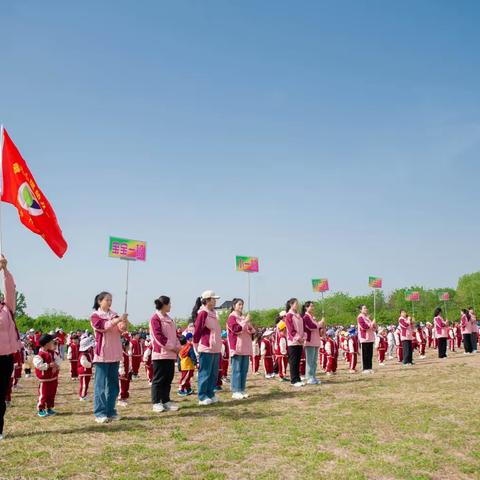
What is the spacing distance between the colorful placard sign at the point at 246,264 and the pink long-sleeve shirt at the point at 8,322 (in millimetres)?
14535

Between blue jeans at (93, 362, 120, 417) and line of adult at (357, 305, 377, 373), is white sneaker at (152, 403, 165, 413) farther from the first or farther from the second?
line of adult at (357, 305, 377, 373)

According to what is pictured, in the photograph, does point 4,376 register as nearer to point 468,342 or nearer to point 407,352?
point 407,352

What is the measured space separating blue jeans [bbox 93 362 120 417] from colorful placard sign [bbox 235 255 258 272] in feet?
44.0

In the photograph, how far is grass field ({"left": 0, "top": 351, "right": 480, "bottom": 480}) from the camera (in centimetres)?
516

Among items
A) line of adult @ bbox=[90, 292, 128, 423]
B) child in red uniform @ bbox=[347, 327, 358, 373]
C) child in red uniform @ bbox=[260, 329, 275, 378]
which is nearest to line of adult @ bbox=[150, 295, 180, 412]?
line of adult @ bbox=[90, 292, 128, 423]

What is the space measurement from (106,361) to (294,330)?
5.53 meters

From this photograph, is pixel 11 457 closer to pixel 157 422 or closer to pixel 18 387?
pixel 157 422

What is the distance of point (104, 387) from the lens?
7945 millimetres

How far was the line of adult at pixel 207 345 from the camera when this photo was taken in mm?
9586

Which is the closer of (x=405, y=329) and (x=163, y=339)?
(x=163, y=339)

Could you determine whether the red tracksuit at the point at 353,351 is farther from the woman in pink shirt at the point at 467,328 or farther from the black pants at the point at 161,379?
the black pants at the point at 161,379

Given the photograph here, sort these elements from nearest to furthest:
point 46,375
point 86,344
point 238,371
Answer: point 46,375, point 238,371, point 86,344

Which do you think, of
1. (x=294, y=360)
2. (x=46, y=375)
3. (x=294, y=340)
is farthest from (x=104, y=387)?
(x=294, y=360)

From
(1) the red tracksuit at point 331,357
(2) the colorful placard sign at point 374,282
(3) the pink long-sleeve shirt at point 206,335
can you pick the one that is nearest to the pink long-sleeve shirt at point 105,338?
(3) the pink long-sleeve shirt at point 206,335
